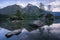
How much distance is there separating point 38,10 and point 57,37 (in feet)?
1.89

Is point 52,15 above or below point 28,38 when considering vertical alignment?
above

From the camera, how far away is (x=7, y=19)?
204cm

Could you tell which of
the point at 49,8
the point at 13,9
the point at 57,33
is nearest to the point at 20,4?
the point at 13,9

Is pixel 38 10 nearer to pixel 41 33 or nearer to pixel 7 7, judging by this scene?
pixel 41 33

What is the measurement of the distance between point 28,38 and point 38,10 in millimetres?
516

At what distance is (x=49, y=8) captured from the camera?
6.88 ft

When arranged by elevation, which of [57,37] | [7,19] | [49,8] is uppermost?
[49,8]

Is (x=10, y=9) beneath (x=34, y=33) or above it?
above

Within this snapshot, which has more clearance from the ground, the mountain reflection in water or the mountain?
the mountain

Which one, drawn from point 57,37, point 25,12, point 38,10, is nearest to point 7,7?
point 25,12

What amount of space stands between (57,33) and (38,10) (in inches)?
20.3

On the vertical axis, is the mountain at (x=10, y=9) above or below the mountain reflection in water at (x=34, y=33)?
above

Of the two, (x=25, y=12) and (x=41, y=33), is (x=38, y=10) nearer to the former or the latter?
(x=25, y=12)

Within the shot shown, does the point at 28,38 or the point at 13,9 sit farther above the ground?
the point at 13,9
